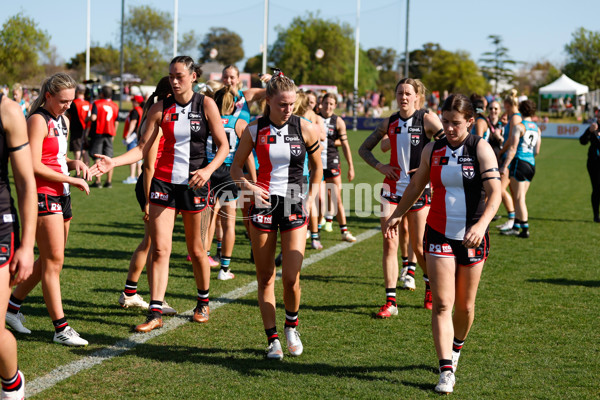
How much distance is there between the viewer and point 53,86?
4895 millimetres

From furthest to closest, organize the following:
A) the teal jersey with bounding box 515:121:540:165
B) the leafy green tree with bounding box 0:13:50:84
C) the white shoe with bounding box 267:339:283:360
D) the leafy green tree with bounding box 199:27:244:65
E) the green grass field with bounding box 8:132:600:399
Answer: the leafy green tree with bounding box 199:27:244:65, the leafy green tree with bounding box 0:13:50:84, the teal jersey with bounding box 515:121:540:165, the white shoe with bounding box 267:339:283:360, the green grass field with bounding box 8:132:600:399

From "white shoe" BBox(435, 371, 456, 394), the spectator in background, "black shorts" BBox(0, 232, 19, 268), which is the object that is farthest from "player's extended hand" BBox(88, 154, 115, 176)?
the spectator in background

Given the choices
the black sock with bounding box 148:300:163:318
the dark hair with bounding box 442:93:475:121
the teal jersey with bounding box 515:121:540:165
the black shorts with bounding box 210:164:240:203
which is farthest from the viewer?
the teal jersey with bounding box 515:121:540:165

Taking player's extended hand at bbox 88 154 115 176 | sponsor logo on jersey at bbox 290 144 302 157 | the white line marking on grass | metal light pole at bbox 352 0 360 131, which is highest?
metal light pole at bbox 352 0 360 131

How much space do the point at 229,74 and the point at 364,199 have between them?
8.42 meters

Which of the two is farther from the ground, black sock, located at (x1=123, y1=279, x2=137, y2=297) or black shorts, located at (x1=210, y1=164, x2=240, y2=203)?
black shorts, located at (x1=210, y1=164, x2=240, y2=203)

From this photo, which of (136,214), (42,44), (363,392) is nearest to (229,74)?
(363,392)

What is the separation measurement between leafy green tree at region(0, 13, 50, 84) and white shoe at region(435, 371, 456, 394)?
49678 millimetres

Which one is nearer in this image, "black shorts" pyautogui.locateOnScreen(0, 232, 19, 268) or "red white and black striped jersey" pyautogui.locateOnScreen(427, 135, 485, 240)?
"black shorts" pyautogui.locateOnScreen(0, 232, 19, 268)

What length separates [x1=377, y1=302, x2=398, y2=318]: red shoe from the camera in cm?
637

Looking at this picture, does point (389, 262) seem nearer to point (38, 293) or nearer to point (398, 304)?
point (398, 304)

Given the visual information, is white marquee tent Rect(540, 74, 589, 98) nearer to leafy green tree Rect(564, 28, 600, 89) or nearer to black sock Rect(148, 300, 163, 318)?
leafy green tree Rect(564, 28, 600, 89)

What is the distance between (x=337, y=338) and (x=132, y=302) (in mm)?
2173

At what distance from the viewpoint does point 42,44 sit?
166 feet
